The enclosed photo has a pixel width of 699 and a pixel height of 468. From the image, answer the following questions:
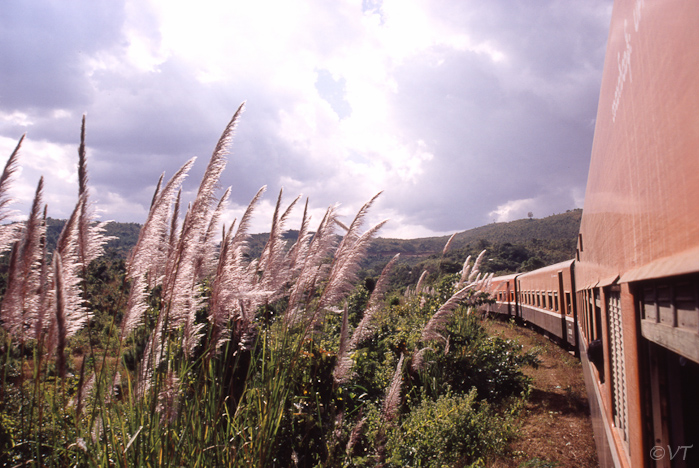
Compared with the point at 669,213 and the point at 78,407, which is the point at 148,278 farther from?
the point at 669,213

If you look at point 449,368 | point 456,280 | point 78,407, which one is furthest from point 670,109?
point 456,280

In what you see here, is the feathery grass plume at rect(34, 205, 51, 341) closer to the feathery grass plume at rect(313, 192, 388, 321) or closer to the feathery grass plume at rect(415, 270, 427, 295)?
the feathery grass plume at rect(313, 192, 388, 321)

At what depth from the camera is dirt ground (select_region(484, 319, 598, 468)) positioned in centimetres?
381

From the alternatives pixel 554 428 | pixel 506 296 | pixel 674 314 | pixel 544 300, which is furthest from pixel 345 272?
pixel 506 296

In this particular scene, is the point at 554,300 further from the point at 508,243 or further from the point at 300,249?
the point at 508,243

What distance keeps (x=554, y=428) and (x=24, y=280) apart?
5.34 m

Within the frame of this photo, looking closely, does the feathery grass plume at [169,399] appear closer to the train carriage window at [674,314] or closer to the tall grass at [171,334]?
the tall grass at [171,334]

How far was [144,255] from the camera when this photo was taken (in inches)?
74.6

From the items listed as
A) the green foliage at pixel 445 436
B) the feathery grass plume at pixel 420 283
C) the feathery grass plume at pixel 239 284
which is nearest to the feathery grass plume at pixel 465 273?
the feathery grass plume at pixel 420 283

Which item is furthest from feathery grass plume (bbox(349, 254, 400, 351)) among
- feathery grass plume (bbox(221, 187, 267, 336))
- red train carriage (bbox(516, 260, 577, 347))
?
red train carriage (bbox(516, 260, 577, 347))

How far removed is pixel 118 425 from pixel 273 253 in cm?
120

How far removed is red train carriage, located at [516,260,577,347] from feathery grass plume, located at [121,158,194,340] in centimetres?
825

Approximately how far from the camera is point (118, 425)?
6.61ft

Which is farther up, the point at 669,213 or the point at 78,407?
the point at 669,213
